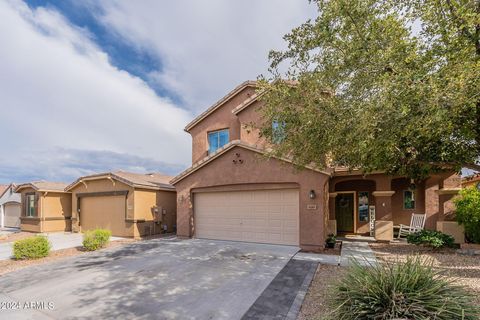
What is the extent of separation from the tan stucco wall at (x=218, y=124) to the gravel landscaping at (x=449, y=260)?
9.87 m

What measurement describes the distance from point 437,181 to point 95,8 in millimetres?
18282

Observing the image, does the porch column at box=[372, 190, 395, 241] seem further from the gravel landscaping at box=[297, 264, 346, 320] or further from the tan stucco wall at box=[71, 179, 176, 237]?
the tan stucco wall at box=[71, 179, 176, 237]

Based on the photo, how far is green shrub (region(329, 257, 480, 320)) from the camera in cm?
397

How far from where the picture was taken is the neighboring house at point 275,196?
1132 centimetres

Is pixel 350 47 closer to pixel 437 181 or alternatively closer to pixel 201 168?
pixel 201 168

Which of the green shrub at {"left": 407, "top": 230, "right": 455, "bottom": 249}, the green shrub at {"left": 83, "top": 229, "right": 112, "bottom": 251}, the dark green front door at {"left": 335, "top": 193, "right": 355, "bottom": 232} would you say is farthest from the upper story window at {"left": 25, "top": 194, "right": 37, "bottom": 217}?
the green shrub at {"left": 407, "top": 230, "right": 455, "bottom": 249}

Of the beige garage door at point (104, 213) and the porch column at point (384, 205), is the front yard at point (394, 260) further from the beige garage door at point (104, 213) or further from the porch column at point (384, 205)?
the beige garage door at point (104, 213)

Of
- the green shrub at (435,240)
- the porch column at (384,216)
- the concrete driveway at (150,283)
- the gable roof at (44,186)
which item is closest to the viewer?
the concrete driveway at (150,283)

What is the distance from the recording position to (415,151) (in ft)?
25.8

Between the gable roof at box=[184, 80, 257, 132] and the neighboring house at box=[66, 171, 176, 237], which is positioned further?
the gable roof at box=[184, 80, 257, 132]

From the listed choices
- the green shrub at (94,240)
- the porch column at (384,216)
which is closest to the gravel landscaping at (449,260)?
the porch column at (384,216)

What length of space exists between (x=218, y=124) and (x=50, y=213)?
14584 millimetres

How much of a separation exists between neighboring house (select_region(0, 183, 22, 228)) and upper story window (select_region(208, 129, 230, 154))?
22.5m

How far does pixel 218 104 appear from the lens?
1720cm
